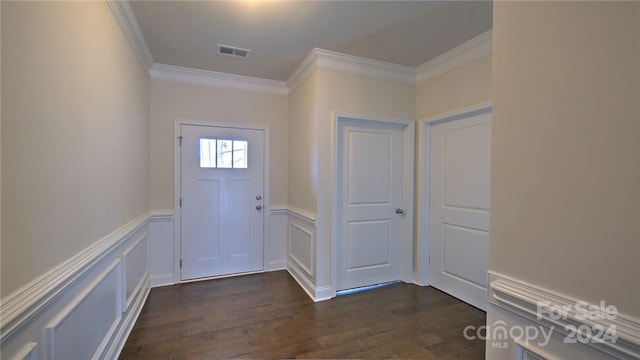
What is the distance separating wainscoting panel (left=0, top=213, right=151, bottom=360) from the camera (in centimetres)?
93

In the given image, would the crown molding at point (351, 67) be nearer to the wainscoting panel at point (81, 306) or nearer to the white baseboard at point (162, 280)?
the wainscoting panel at point (81, 306)

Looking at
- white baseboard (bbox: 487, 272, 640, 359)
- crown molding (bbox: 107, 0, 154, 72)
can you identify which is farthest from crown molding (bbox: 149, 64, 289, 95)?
white baseboard (bbox: 487, 272, 640, 359)

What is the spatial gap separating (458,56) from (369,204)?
181 centimetres

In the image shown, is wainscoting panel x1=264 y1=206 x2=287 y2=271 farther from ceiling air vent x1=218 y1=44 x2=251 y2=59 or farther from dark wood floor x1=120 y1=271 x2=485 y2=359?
ceiling air vent x1=218 y1=44 x2=251 y2=59

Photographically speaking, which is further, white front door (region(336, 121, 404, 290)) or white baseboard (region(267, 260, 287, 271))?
white baseboard (region(267, 260, 287, 271))

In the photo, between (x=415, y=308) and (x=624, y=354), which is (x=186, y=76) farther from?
(x=624, y=354)

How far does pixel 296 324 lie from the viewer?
91.8 inches

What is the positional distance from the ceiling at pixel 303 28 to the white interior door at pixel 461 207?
2.93ft

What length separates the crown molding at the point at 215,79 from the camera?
3.11m

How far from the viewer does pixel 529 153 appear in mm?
1052

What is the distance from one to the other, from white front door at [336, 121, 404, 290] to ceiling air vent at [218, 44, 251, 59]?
4.16 ft

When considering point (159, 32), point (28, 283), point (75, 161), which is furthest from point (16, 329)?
point (159, 32)

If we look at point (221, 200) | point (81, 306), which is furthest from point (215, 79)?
point (81, 306)

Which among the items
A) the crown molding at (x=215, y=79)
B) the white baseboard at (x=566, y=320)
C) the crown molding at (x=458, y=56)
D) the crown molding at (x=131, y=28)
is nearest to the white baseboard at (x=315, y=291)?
the white baseboard at (x=566, y=320)
